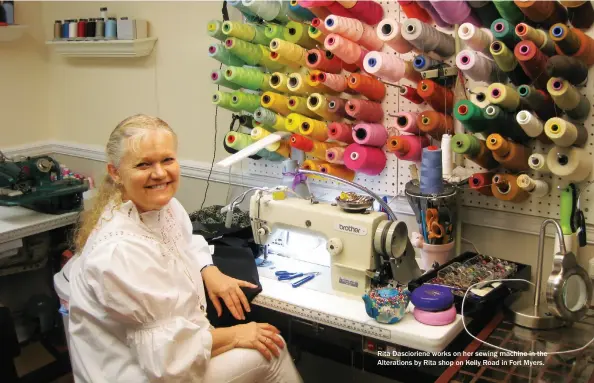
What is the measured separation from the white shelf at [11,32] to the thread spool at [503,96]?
Result: 2.35 meters

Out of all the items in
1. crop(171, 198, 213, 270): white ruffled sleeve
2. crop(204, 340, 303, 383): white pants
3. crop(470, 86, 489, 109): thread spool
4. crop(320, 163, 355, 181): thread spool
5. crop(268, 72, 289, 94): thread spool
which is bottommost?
crop(204, 340, 303, 383): white pants

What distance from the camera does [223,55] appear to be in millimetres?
2127

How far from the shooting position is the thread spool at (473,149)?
1.68 metres

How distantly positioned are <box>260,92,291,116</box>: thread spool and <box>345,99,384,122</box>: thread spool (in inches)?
10.2

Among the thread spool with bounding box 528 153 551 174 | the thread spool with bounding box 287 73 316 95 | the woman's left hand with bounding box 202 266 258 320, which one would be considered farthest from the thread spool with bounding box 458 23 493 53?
the woman's left hand with bounding box 202 266 258 320

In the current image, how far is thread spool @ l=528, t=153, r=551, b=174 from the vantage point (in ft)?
5.39

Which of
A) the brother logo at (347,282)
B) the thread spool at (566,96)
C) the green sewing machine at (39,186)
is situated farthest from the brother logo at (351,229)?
the green sewing machine at (39,186)

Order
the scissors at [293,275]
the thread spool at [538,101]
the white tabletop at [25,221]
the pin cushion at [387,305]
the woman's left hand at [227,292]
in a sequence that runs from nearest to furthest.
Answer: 1. the pin cushion at [387,305]
2. the thread spool at [538,101]
3. the woman's left hand at [227,292]
4. the scissors at [293,275]
5. the white tabletop at [25,221]

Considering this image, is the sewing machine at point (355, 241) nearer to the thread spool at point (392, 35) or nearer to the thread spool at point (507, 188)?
the thread spool at point (507, 188)

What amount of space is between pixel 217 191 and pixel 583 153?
1504 millimetres

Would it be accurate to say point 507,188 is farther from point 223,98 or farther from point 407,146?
point 223,98

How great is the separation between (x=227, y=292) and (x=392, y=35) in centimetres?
91

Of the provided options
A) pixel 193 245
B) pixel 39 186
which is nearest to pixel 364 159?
pixel 193 245

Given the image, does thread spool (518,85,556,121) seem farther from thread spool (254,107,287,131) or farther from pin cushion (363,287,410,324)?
thread spool (254,107,287,131)
